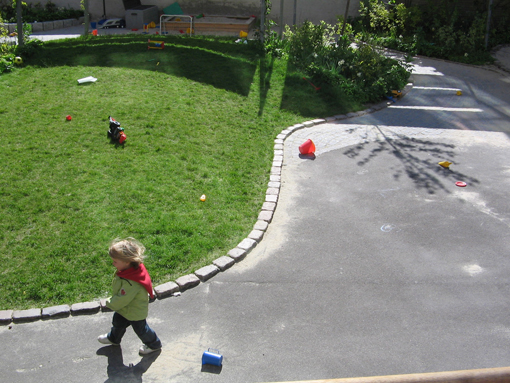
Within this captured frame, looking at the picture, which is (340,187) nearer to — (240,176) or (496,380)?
(240,176)

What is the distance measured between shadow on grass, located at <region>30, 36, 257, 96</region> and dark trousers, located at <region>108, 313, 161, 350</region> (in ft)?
25.5

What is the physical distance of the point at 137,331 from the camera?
4.12 metres

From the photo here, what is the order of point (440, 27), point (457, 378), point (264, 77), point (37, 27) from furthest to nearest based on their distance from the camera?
point (37, 27), point (440, 27), point (264, 77), point (457, 378)

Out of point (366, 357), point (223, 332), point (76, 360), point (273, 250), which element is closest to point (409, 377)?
point (366, 357)

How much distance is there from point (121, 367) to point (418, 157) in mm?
6880

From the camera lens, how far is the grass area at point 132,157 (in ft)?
18.0

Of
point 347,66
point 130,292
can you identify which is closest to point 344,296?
point 130,292

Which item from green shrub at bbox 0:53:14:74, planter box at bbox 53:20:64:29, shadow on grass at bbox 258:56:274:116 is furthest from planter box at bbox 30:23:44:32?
shadow on grass at bbox 258:56:274:116

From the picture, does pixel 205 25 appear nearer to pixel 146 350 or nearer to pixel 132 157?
pixel 132 157

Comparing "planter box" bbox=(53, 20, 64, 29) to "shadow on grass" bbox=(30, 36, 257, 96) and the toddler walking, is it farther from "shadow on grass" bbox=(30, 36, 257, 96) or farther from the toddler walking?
the toddler walking

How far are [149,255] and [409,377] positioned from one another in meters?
4.11

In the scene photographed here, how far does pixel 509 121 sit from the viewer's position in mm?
10469

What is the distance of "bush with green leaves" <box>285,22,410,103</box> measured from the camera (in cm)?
1163

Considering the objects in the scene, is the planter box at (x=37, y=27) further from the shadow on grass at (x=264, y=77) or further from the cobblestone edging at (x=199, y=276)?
the cobblestone edging at (x=199, y=276)
